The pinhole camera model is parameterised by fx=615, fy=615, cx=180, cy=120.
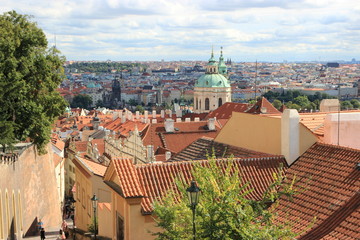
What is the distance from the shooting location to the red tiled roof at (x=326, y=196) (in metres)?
9.87

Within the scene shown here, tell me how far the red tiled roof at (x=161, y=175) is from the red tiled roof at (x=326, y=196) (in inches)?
19.7

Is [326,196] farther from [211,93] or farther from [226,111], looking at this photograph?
[211,93]

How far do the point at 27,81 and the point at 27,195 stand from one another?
453 cm

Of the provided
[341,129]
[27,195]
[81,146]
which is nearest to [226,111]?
[81,146]

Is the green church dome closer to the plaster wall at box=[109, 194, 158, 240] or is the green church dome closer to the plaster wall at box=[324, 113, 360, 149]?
the plaster wall at box=[324, 113, 360, 149]

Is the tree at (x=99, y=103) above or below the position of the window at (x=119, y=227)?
below

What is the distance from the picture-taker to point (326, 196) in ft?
35.7

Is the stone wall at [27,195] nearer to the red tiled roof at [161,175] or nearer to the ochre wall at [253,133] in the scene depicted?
the ochre wall at [253,133]

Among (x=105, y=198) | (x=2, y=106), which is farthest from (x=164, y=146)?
(x=105, y=198)

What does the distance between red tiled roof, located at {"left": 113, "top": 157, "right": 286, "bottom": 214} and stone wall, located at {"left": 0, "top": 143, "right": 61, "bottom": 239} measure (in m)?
7.15

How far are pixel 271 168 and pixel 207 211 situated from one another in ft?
12.6

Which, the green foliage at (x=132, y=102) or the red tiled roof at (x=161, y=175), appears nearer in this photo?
the red tiled roof at (x=161, y=175)

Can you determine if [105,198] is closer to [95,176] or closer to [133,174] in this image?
[95,176]

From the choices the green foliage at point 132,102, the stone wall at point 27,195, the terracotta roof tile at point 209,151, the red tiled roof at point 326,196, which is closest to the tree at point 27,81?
the stone wall at point 27,195
